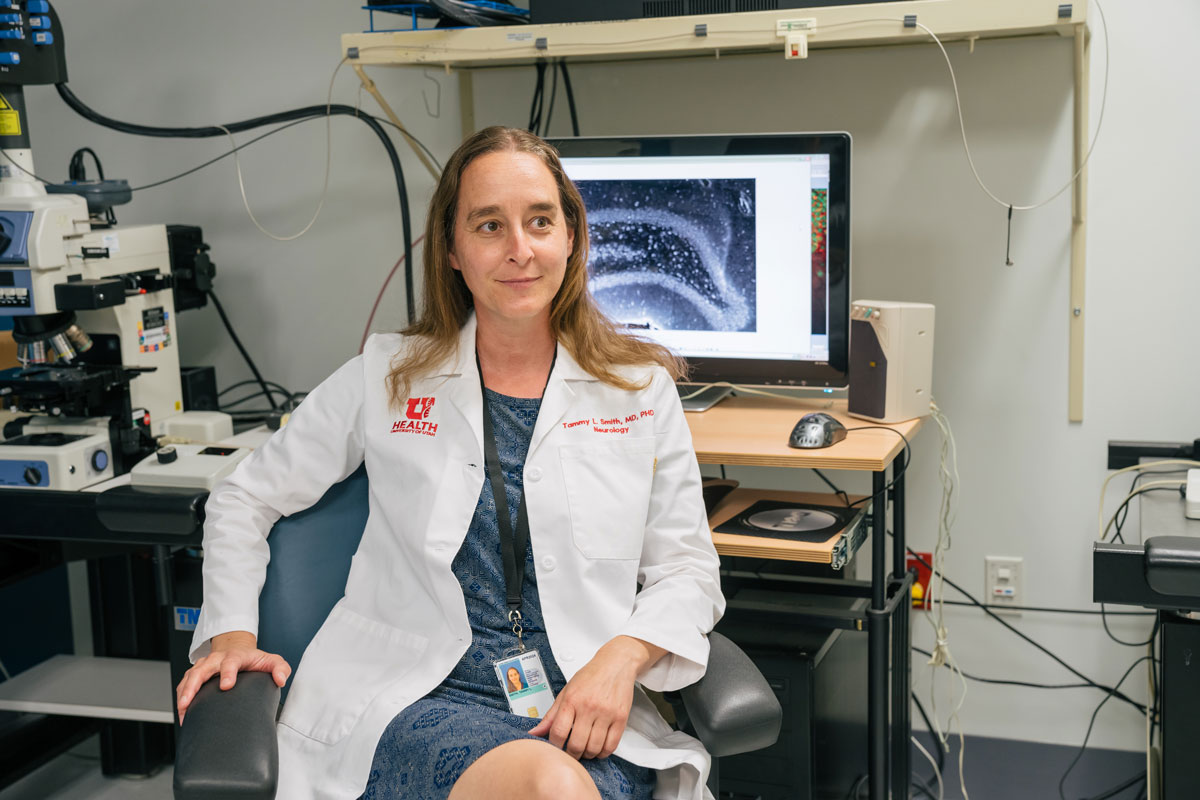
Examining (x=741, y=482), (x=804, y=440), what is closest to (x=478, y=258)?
(x=804, y=440)

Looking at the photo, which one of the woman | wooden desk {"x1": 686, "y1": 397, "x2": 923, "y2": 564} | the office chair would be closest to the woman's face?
the woman

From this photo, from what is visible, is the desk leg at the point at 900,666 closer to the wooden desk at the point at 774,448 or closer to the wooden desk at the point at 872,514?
the wooden desk at the point at 872,514

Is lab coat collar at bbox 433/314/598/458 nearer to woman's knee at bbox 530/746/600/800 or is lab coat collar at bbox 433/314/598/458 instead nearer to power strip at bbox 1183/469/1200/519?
woman's knee at bbox 530/746/600/800

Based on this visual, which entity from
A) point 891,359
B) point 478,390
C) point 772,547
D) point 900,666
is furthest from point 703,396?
point 478,390

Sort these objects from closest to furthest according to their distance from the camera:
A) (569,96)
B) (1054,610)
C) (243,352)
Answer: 1. (1054,610)
2. (569,96)
3. (243,352)

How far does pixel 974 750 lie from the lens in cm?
239

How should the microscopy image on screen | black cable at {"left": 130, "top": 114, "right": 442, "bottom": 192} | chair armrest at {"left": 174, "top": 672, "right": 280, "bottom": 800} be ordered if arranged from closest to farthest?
chair armrest at {"left": 174, "top": 672, "right": 280, "bottom": 800}, the microscopy image on screen, black cable at {"left": 130, "top": 114, "right": 442, "bottom": 192}

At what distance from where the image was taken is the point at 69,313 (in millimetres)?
2074

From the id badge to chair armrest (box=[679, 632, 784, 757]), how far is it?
20 centimetres

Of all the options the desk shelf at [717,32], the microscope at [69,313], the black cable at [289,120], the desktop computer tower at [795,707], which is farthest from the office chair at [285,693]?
the black cable at [289,120]

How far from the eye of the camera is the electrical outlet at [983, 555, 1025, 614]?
7.69ft

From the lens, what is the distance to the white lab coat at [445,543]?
1.42 metres

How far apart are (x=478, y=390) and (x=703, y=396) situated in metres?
0.73

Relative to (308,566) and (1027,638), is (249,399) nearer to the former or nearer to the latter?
(308,566)
